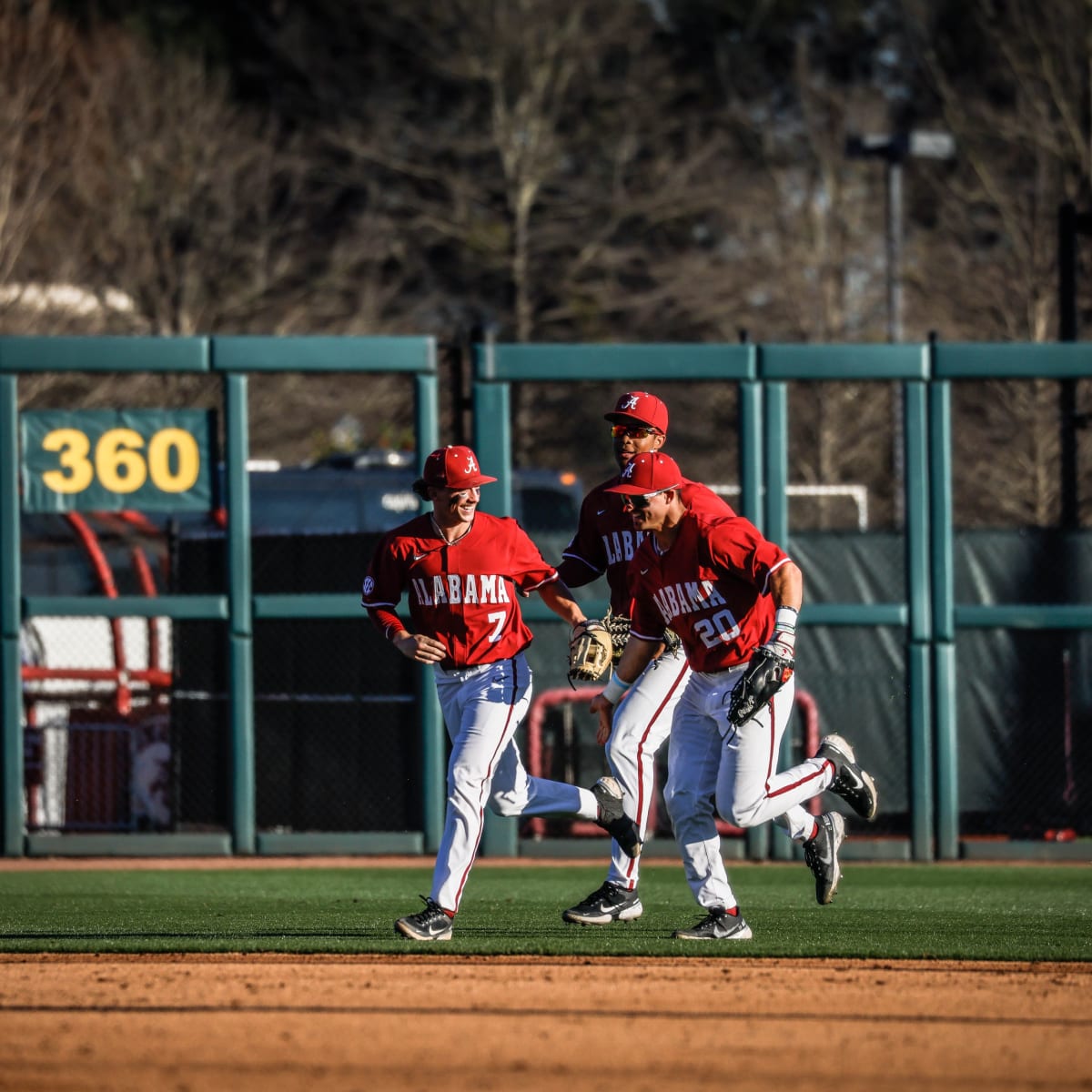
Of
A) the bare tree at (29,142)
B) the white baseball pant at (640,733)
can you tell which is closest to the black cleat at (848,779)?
the white baseball pant at (640,733)

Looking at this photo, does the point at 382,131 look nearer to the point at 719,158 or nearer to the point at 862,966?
the point at 719,158

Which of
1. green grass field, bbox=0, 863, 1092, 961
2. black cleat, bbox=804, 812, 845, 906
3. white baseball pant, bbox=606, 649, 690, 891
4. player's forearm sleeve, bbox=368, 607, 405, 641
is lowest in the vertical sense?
green grass field, bbox=0, 863, 1092, 961

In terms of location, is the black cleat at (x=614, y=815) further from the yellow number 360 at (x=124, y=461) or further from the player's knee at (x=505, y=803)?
the yellow number 360 at (x=124, y=461)

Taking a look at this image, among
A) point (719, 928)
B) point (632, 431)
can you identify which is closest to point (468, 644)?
point (632, 431)

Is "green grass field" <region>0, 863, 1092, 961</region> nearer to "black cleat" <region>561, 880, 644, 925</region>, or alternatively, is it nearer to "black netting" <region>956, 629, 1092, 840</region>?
"black cleat" <region>561, 880, 644, 925</region>

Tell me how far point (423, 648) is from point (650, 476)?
1096 mm

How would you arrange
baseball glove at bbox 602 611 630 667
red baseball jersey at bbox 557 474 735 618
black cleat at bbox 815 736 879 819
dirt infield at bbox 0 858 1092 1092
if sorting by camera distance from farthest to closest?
1. red baseball jersey at bbox 557 474 735 618
2. baseball glove at bbox 602 611 630 667
3. black cleat at bbox 815 736 879 819
4. dirt infield at bbox 0 858 1092 1092

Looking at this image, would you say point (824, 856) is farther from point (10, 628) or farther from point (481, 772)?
point (10, 628)

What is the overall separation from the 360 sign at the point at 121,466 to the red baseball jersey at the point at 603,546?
148 inches

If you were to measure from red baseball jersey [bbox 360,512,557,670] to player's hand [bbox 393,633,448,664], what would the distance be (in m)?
0.10

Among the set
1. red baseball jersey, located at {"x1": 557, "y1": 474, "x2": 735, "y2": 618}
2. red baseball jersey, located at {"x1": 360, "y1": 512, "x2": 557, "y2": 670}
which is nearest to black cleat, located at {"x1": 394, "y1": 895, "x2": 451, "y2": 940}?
red baseball jersey, located at {"x1": 360, "y1": 512, "x2": 557, "y2": 670}

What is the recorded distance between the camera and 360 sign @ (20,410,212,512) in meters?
10.8

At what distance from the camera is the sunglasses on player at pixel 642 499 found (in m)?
6.57

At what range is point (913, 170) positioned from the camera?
2947 centimetres
